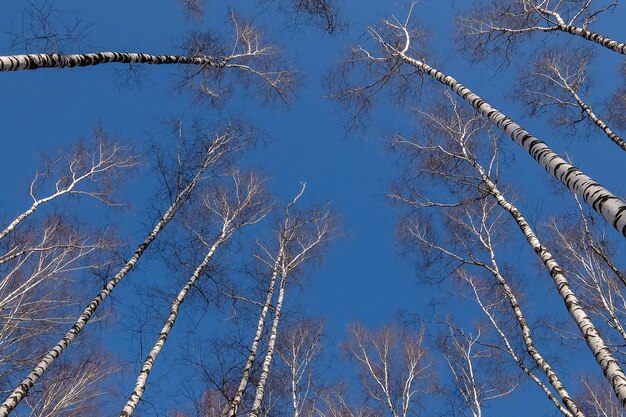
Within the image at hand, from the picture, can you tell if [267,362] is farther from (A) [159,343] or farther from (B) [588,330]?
(B) [588,330]

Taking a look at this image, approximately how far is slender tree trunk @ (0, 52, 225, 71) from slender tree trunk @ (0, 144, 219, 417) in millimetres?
2668

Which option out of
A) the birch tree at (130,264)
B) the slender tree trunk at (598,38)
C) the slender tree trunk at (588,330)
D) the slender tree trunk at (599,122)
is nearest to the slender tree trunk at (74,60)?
the birch tree at (130,264)

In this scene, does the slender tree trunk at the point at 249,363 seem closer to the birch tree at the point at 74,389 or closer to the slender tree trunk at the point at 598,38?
the birch tree at the point at 74,389

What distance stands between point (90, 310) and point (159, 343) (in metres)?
1.07

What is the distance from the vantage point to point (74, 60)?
17.1 feet

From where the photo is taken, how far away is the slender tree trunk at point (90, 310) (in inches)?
204

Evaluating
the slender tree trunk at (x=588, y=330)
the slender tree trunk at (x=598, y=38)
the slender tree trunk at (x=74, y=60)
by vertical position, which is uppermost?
the slender tree trunk at (x=598, y=38)

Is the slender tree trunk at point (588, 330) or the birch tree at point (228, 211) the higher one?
the birch tree at point (228, 211)

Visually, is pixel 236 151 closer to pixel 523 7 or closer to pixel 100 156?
pixel 100 156

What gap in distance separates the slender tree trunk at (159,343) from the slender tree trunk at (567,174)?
17.2 ft

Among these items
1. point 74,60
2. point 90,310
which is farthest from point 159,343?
point 74,60

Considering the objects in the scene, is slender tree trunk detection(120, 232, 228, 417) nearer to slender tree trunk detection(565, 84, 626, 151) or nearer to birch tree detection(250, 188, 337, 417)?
birch tree detection(250, 188, 337, 417)

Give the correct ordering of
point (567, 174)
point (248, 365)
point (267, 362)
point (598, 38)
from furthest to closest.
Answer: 1. point (598, 38)
2. point (267, 362)
3. point (248, 365)
4. point (567, 174)

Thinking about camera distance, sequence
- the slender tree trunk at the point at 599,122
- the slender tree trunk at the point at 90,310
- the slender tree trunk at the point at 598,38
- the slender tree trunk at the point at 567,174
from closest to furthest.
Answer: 1. the slender tree trunk at the point at 567,174
2. the slender tree trunk at the point at 90,310
3. the slender tree trunk at the point at 598,38
4. the slender tree trunk at the point at 599,122
